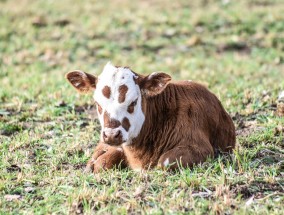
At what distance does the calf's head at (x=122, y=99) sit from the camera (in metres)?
6.83

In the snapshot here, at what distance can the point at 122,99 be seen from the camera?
273 inches

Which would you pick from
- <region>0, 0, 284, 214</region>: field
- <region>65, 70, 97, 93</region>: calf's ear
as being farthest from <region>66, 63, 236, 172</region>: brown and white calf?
<region>0, 0, 284, 214</region>: field

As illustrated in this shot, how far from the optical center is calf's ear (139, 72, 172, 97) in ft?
23.7

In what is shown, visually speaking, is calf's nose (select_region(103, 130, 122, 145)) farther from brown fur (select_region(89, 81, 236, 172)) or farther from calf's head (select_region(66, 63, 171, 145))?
brown fur (select_region(89, 81, 236, 172))

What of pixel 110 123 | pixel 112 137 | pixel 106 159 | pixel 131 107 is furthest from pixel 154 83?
pixel 106 159

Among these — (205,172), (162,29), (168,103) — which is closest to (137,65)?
(162,29)

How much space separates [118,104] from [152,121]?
683 millimetres

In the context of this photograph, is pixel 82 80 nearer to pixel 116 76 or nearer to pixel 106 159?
pixel 116 76

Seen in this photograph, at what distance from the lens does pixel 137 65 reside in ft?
47.7

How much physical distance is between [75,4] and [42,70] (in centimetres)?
570

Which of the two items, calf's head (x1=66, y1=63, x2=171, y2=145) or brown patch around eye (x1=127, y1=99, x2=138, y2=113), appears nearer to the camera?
calf's head (x1=66, y1=63, x2=171, y2=145)

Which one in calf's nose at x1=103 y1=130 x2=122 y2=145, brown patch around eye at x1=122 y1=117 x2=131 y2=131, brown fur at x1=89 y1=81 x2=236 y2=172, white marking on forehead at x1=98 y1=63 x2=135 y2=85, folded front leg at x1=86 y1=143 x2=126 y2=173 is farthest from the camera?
folded front leg at x1=86 y1=143 x2=126 y2=173

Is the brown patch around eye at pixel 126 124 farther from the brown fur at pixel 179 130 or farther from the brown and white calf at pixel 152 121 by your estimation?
the brown fur at pixel 179 130

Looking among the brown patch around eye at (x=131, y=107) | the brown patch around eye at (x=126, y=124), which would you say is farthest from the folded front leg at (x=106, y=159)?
the brown patch around eye at (x=131, y=107)
